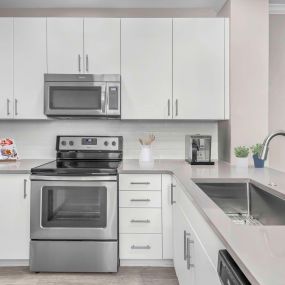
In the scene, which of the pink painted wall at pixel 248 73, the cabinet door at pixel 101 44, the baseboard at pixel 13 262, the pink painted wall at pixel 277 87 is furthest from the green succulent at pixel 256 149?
the baseboard at pixel 13 262

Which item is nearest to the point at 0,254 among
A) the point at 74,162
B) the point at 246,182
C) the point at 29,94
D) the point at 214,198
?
the point at 74,162

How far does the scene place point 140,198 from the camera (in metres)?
2.71

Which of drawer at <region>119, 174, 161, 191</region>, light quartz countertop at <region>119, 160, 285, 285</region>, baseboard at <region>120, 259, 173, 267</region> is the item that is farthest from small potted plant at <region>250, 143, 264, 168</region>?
baseboard at <region>120, 259, 173, 267</region>

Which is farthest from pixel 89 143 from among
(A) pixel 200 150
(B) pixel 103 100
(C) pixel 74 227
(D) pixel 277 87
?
(D) pixel 277 87

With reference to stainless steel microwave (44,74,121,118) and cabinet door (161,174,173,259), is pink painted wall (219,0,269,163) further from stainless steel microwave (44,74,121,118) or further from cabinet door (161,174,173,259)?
stainless steel microwave (44,74,121,118)

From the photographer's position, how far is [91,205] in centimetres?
269

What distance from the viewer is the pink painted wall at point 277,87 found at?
3.27 metres

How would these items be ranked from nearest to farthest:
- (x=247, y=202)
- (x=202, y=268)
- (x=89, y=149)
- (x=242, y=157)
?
(x=202, y=268) < (x=247, y=202) < (x=242, y=157) < (x=89, y=149)

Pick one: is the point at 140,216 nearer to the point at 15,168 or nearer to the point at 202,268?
the point at 15,168

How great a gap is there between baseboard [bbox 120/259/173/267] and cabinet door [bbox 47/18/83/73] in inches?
66.7

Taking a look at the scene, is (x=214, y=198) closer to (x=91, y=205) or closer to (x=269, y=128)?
(x=91, y=205)

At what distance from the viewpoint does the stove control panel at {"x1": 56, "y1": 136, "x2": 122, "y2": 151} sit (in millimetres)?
3250

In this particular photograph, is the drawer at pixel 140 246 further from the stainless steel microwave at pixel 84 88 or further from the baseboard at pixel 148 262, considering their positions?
the stainless steel microwave at pixel 84 88

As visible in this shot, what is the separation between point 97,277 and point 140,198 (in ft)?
2.26
